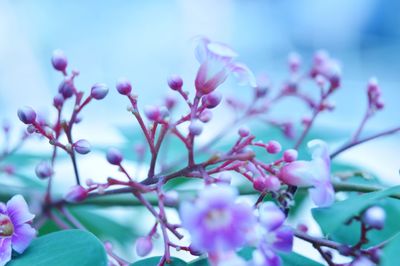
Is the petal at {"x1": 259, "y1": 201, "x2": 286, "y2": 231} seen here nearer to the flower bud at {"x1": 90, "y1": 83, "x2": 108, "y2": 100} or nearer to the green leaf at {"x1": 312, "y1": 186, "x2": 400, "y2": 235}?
the green leaf at {"x1": 312, "y1": 186, "x2": 400, "y2": 235}

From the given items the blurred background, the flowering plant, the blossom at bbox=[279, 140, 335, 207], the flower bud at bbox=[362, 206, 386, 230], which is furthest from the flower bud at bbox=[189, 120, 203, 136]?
the blurred background

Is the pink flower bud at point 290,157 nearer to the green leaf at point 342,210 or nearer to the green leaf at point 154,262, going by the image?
the green leaf at point 342,210

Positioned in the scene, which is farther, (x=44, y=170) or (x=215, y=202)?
(x=44, y=170)

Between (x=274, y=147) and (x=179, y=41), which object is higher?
(x=274, y=147)

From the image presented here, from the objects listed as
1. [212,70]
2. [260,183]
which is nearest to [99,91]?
[212,70]

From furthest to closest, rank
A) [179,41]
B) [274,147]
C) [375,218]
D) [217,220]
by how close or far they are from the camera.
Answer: [179,41] → [274,147] → [375,218] → [217,220]

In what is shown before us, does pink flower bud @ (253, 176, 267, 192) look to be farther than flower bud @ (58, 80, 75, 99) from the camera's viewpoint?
No

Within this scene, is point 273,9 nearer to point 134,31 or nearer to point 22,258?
point 134,31

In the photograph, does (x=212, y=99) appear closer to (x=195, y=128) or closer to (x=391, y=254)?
(x=195, y=128)
